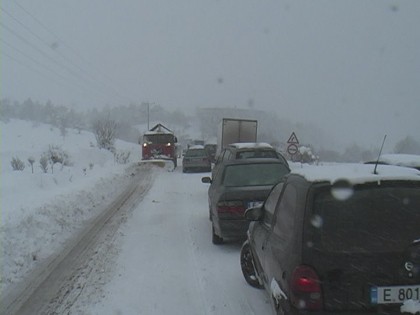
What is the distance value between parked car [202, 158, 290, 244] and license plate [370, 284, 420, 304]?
437 centimetres

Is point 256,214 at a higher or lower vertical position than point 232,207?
higher

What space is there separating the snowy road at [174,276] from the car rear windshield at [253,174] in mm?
1187

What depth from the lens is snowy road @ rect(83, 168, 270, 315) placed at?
5375 millimetres

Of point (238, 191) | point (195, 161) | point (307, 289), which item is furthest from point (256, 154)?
point (195, 161)

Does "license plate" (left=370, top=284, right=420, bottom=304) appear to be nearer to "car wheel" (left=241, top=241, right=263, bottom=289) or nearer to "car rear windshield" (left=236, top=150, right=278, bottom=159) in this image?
"car wheel" (left=241, top=241, right=263, bottom=289)

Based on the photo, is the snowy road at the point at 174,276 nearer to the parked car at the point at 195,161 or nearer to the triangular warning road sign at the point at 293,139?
the triangular warning road sign at the point at 293,139

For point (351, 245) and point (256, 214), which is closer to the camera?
point (351, 245)

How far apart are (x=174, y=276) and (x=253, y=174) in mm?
3028

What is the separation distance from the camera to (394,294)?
136 inches

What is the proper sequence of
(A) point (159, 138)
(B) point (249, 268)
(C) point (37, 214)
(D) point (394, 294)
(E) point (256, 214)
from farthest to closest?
(A) point (159, 138) < (C) point (37, 214) < (B) point (249, 268) < (E) point (256, 214) < (D) point (394, 294)

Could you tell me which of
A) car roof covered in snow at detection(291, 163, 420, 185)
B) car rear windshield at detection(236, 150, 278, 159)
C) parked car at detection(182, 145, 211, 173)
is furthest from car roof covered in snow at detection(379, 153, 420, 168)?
parked car at detection(182, 145, 211, 173)

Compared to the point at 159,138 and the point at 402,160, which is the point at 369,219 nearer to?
the point at 402,160

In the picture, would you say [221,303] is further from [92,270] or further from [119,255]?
[119,255]

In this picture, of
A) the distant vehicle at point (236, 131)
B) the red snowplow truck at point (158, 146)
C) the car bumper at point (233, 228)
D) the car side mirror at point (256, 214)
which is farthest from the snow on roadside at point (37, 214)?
the red snowplow truck at point (158, 146)
